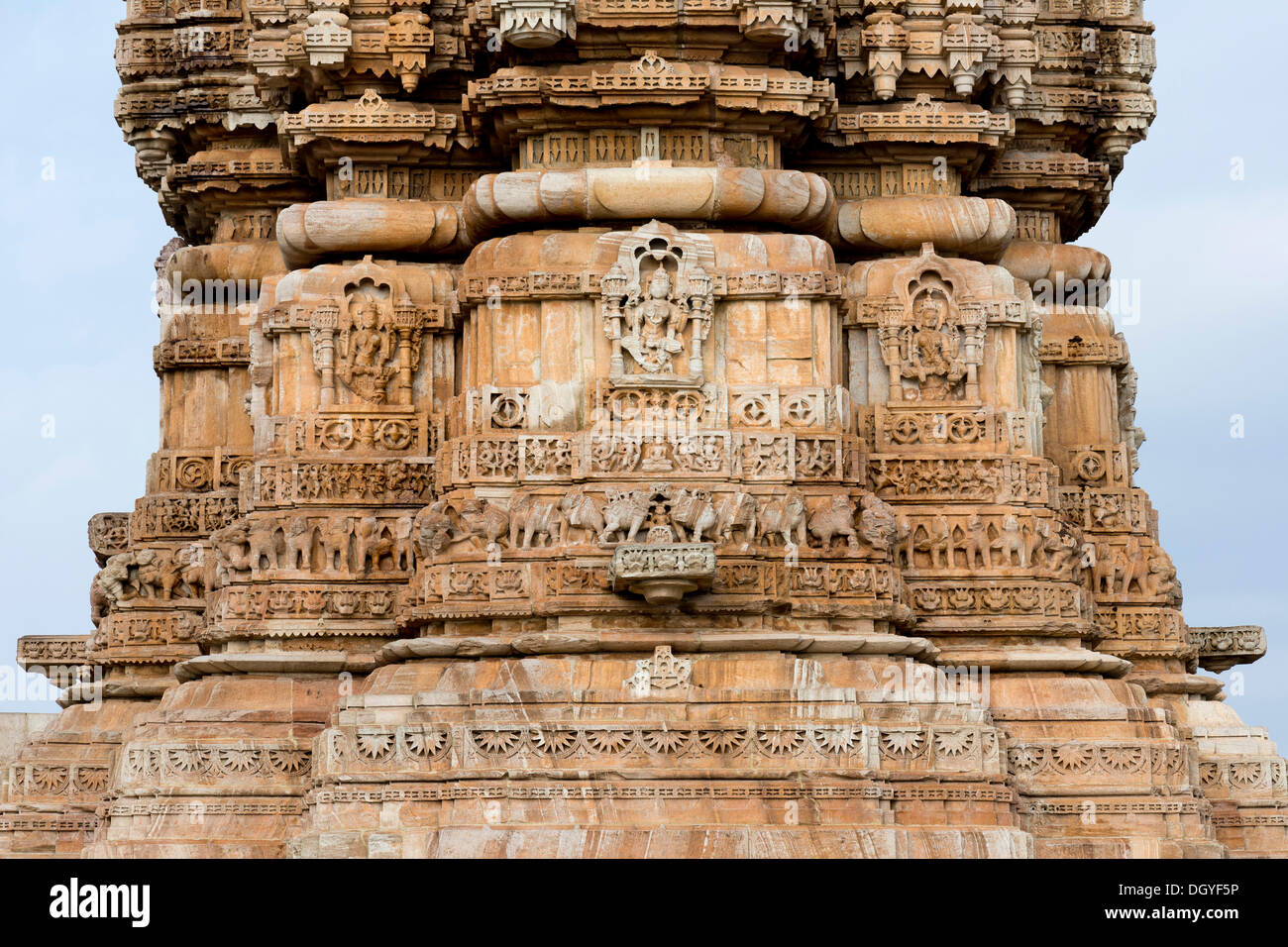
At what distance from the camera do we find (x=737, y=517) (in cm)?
3744

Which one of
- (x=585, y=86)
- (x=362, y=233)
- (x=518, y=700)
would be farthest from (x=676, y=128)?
→ (x=518, y=700)

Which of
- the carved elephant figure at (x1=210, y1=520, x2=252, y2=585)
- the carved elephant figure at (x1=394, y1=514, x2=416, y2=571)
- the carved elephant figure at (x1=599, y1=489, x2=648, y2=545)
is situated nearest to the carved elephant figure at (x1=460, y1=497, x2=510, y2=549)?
the carved elephant figure at (x1=599, y1=489, x2=648, y2=545)

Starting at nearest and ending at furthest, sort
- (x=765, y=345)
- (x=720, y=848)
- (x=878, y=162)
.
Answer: (x=720, y=848), (x=765, y=345), (x=878, y=162)

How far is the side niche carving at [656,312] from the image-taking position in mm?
38156

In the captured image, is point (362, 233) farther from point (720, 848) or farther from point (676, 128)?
point (720, 848)

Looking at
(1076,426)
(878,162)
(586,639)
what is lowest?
(586,639)

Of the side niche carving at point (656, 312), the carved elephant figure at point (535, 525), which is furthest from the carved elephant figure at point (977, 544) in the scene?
the carved elephant figure at point (535, 525)

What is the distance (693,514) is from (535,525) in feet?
5.87

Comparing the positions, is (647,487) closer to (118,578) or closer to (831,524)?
(831,524)

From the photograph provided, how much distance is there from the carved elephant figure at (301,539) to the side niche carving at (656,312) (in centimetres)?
425

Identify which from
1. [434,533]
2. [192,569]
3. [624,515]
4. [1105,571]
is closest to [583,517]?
[624,515]

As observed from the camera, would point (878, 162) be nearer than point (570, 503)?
No

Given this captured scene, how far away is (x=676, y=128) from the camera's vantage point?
129 ft

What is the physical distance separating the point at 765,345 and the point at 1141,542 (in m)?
7.43
